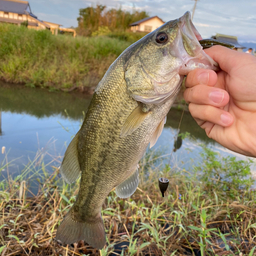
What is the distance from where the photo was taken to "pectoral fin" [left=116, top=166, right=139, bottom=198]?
1556 mm

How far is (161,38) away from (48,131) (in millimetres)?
5131

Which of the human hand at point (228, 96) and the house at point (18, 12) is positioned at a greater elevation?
the house at point (18, 12)

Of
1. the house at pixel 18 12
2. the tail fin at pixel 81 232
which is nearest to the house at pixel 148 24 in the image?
the house at pixel 18 12

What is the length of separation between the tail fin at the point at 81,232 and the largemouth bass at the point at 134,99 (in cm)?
41

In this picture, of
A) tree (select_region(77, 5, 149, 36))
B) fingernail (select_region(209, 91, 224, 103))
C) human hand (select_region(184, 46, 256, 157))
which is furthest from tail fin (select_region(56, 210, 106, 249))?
tree (select_region(77, 5, 149, 36))

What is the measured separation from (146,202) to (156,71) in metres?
2.35

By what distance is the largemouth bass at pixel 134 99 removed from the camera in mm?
1206

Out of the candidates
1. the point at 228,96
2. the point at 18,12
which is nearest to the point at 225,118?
the point at 228,96

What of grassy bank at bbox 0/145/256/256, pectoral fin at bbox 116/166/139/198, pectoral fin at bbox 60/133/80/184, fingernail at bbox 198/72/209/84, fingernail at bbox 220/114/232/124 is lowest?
grassy bank at bbox 0/145/256/256

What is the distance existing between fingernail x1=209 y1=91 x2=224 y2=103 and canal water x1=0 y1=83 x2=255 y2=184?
1.64 meters

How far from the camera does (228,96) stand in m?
1.30

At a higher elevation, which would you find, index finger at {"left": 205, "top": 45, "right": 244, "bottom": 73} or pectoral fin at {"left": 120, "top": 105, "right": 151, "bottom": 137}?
index finger at {"left": 205, "top": 45, "right": 244, "bottom": 73}

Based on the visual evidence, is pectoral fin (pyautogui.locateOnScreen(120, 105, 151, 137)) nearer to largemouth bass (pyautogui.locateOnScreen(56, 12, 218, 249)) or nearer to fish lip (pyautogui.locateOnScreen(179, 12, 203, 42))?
largemouth bass (pyautogui.locateOnScreen(56, 12, 218, 249))

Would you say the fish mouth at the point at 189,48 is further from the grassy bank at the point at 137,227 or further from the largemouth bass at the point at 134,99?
the grassy bank at the point at 137,227
